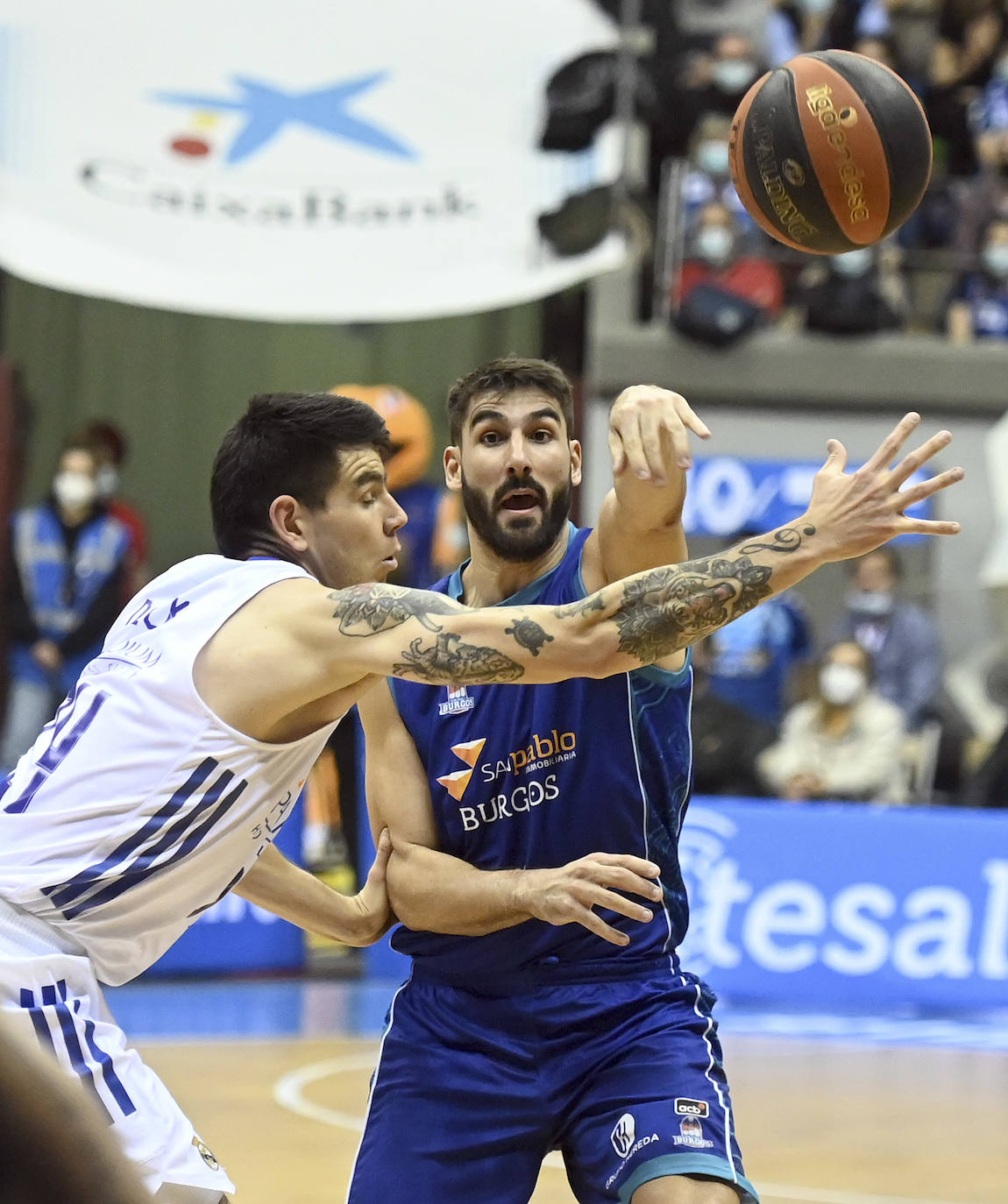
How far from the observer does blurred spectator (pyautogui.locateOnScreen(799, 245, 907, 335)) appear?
1447cm

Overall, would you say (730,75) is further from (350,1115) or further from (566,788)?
(566,788)

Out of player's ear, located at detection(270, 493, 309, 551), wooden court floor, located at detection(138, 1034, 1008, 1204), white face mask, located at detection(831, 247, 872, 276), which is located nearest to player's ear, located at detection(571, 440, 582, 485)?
player's ear, located at detection(270, 493, 309, 551)

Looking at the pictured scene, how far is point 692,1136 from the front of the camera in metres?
3.57

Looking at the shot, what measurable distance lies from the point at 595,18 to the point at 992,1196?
10.6 m

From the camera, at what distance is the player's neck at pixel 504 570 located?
4066 millimetres

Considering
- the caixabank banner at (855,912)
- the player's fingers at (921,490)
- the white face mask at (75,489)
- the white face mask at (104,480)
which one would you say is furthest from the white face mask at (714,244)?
the player's fingers at (921,490)

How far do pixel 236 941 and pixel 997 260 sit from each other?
8.54 metres

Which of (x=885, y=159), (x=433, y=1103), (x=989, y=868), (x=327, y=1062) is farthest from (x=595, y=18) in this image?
(x=433, y=1103)

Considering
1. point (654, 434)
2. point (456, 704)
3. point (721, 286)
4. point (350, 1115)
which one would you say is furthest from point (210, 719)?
point (721, 286)

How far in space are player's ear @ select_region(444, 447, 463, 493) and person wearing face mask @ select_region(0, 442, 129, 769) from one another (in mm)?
8013

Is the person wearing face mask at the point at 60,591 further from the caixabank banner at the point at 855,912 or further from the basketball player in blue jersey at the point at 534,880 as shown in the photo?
the basketball player in blue jersey at the point at 534,880

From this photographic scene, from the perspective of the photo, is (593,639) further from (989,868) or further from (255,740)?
(989,868)

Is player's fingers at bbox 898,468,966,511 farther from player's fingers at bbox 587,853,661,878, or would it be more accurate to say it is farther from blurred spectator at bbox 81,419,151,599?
blurred spectator at bbox 81,419,151,599

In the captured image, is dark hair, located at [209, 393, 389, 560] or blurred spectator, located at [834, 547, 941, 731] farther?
blurred spectator, located at [834, 547, 941, 731]
